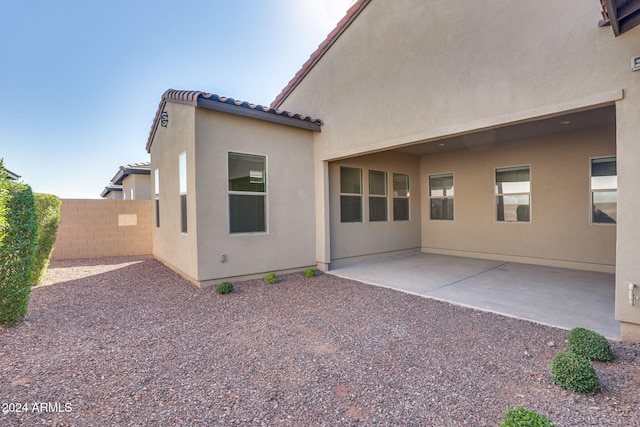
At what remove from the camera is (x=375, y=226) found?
9.16 metres

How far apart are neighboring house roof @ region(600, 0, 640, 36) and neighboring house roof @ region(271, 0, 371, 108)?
494 cm

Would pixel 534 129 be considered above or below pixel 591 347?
above

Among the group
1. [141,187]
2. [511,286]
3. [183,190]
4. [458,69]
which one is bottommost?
[511,286]

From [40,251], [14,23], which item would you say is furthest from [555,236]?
[14,23]

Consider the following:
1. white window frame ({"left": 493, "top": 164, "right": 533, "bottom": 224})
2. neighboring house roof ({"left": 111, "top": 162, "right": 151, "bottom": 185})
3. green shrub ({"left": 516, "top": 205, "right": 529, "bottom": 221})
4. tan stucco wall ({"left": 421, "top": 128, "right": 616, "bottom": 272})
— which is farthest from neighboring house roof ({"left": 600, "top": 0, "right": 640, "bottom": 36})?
neighboring house roof ({"left": 111, "top": 162, "right": 151, "bottom": 185})

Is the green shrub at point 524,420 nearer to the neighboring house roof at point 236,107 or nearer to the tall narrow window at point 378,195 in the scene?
the neighboring house roof at point 236,107

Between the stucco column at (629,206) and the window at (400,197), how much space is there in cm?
649

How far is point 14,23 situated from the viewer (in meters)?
9.14

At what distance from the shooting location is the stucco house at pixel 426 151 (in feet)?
12.1

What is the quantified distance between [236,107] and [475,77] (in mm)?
4624

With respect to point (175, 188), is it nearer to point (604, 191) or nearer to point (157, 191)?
point (157, 191)

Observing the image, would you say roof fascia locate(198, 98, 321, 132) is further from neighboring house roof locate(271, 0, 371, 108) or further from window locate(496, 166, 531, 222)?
window locate(496, 166, 531, 222)

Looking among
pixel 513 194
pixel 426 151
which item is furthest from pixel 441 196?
pixel 513 194

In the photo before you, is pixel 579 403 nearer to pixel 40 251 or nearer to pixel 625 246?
pixel 625 246
